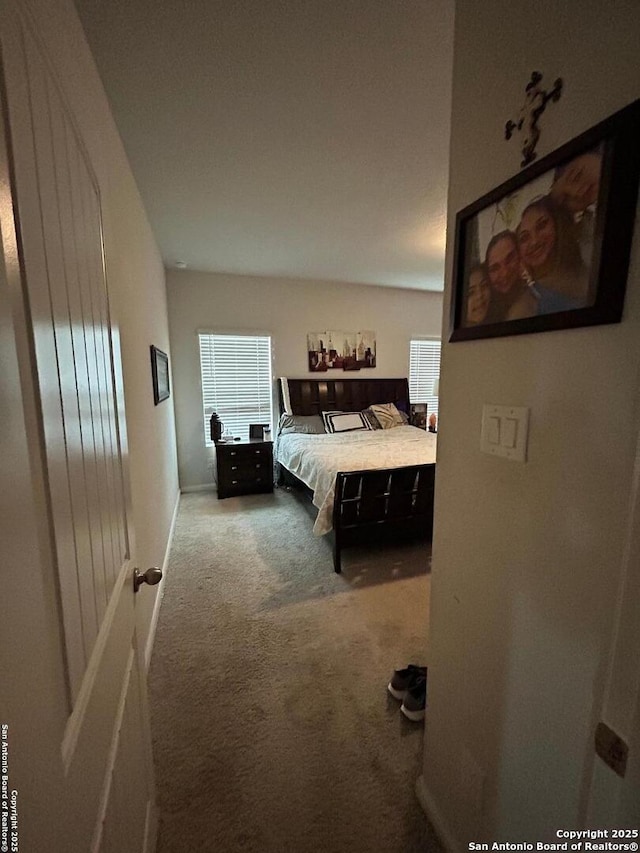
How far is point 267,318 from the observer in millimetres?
4387

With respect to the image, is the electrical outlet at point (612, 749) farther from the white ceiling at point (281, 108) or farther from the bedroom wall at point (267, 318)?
the bedroom wall at point (267, 318)

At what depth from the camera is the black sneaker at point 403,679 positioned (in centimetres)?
156

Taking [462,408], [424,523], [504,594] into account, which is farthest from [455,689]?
[424,523]

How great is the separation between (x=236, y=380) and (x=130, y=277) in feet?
8.38

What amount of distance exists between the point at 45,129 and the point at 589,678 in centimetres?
134

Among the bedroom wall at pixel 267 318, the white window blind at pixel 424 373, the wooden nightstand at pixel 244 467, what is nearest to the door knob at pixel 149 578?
the wooden nightstand at pixel 244 467

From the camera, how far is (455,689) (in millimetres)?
1024

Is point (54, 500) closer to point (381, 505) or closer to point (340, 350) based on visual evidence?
point (381, 505)

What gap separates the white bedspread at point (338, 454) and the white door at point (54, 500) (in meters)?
1.89

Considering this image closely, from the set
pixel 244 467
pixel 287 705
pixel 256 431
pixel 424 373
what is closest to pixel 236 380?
pixel 256 431

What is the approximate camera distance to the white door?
14.9 inches

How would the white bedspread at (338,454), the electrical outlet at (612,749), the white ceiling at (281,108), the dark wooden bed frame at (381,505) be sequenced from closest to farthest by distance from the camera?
the electrical outlet at (612,749)
the white ceiling at (281,108)
the dark wooden bed frame at (381,505)
the white bedspread at (338,454)

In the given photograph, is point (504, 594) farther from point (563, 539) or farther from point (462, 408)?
point (462, 408)

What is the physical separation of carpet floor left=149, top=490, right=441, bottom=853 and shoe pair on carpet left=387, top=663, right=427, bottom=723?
5cm
